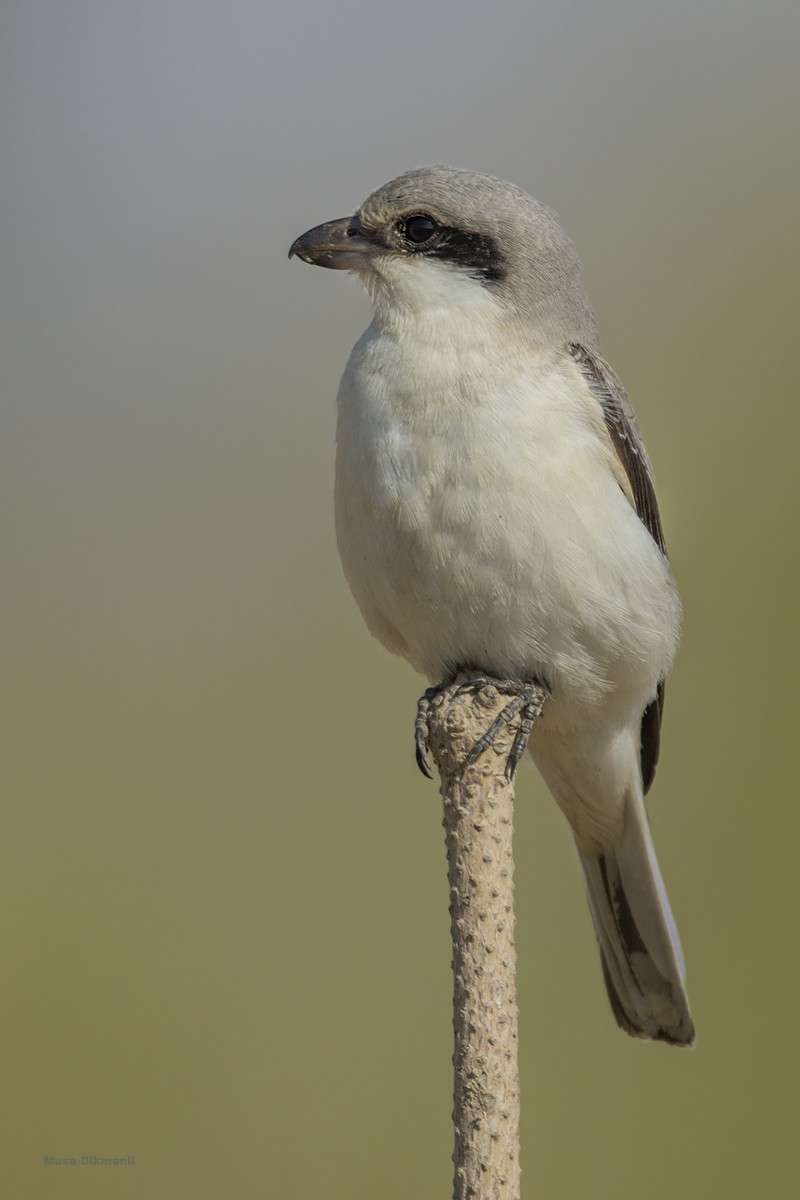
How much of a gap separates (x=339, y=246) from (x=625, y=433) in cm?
85

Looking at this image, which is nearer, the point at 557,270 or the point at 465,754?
the point at 465,754

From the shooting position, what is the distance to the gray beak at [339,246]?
3084 mm

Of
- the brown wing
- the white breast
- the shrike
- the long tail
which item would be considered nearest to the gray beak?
the shrike

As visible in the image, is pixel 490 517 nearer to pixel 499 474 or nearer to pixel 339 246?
pixel 499 474

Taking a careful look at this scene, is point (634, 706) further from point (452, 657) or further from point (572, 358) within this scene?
point (572, 358)

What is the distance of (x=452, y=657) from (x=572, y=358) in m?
0.78

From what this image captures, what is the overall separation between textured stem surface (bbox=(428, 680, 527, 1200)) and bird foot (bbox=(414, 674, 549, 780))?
0.16 m

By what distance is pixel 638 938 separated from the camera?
11.5 ft

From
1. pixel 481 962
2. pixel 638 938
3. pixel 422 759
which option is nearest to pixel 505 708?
pixel 422 759

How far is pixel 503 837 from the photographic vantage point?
2168 mm

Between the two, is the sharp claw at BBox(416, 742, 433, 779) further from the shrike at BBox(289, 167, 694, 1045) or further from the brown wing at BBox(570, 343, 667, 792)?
the brown wing at BBox(570, 343, 667, 792)

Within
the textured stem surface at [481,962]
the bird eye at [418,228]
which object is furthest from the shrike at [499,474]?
the textured stem surface at [481,962]

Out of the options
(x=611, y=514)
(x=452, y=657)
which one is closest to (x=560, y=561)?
(x=611, y=514)

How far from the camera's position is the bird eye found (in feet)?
10.1
